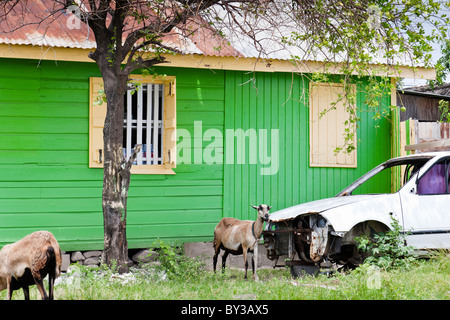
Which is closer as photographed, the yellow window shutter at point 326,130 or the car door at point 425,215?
the car door at point 425,215

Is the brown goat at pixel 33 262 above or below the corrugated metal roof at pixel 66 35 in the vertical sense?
below

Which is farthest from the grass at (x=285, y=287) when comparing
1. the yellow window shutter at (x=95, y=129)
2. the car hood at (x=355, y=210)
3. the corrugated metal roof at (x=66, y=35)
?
the corrugated metal roof at (x=66, y=35)

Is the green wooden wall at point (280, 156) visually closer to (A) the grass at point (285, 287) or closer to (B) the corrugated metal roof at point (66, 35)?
(B) the corrugated metal roof at point (66, 35)

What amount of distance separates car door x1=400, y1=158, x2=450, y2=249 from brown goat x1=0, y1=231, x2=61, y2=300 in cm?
466

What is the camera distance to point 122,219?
26.8 ft

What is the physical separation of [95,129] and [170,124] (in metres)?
1.24

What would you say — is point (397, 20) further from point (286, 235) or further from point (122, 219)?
point (122, 219)

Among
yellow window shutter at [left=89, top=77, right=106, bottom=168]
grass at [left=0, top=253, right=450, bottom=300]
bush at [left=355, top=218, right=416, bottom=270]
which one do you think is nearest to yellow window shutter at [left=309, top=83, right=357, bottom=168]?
bush at [left=355, top=218, right=416, bottom=270]

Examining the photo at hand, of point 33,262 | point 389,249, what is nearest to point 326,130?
point 389,249

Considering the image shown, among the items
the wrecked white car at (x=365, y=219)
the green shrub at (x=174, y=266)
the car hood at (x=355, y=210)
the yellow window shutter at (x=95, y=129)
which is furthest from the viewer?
the yellow window shutter at (x=95, y=129)

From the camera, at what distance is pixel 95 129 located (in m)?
10.0

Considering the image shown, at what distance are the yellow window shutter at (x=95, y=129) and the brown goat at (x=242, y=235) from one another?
7.75 ft

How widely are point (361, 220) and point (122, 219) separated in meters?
3.17

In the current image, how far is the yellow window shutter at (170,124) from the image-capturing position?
1005cm
